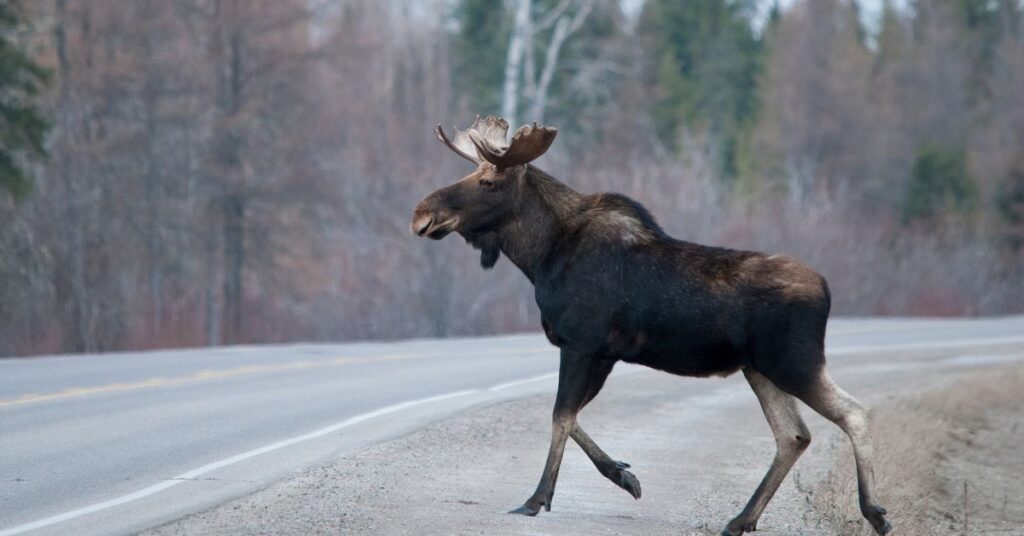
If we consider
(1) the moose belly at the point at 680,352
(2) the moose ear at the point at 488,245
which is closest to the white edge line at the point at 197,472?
(2) the moose ear at the point at 488,245

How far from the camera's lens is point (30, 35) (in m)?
31.4

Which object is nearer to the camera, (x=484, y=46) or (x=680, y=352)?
(x=680, y=352)

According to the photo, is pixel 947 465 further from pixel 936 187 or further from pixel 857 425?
pixel 936 187

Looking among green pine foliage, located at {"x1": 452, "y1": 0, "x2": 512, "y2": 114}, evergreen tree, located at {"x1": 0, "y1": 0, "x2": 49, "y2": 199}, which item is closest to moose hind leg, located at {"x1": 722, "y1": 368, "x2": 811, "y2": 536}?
evergreen tree, located at {"x1": 0, "y1": 0, "x2": 49, "y2": 199}

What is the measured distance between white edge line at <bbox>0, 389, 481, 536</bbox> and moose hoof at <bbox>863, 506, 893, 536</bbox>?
440cm

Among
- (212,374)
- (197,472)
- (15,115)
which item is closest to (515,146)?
(197,472)

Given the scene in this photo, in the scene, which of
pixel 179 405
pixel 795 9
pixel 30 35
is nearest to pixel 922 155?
pixel 795 9

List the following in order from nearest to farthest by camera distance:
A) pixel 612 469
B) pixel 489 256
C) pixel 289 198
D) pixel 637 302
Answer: pixel 637 302, pixel 612 469, pixel 489 256, pixel 289 198

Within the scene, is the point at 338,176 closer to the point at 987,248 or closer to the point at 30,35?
the point at 30,35

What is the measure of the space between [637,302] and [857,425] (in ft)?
4.68

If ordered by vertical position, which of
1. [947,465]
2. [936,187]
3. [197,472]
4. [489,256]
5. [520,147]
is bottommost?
[947,465]

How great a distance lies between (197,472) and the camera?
9.69 metres

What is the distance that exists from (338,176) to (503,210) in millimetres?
28285

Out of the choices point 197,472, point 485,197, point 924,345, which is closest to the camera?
point 485,197
